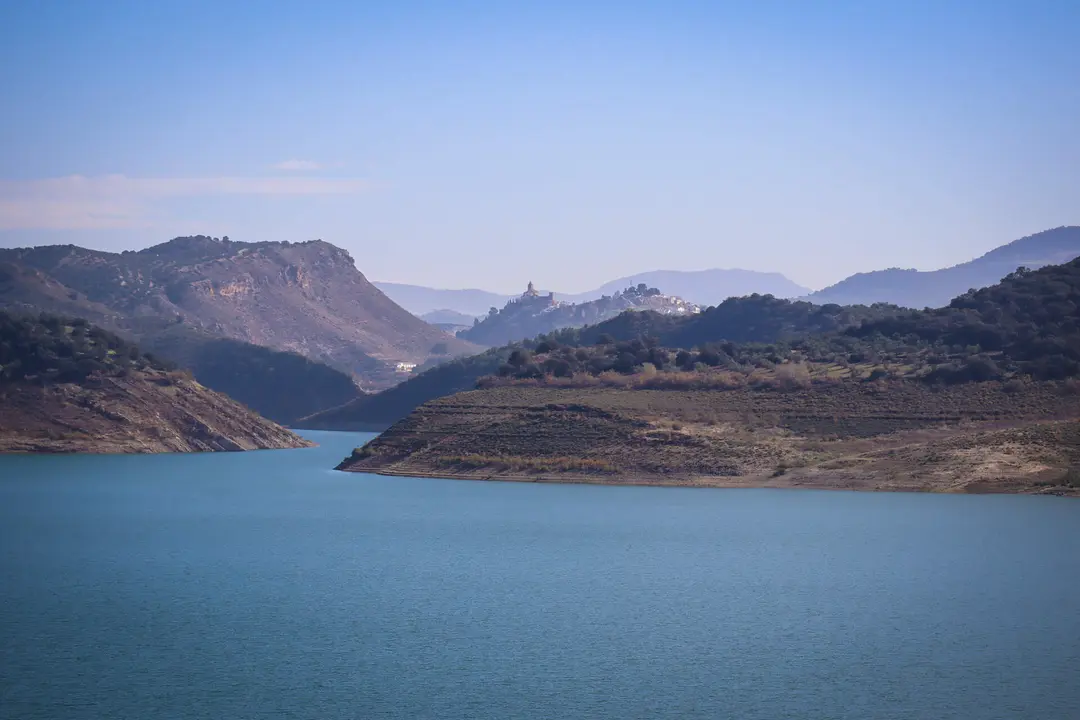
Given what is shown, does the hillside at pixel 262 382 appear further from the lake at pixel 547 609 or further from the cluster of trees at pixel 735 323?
the lake at pixel 547 609

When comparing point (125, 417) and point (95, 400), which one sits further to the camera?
point (125, 417)

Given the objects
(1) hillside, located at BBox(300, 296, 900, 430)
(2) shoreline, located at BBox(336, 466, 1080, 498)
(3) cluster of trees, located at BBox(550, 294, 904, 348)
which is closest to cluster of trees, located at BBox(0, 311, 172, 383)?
(2) shoreline, located at BBox(336, 466, 1080, 498)

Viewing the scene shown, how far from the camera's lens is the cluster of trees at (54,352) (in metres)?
108

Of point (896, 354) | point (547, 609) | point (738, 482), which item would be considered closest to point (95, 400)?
point (738, 482)

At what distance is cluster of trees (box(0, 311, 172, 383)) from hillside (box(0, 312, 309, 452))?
0.08 metres

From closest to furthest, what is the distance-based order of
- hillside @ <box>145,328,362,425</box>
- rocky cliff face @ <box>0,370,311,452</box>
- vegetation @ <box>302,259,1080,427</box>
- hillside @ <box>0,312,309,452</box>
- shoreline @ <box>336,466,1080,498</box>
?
shoreline @ <box>336,466,1080,498</box>, vegetation @ <box>302,259,1080,427</box>, rocky cliff face @ <box>0,370,311,452</box>, hillside @ <box>0,312,309,452</box>, hillside @ <box>145,328,362,425</box>

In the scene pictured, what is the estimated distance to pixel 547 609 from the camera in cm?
4006

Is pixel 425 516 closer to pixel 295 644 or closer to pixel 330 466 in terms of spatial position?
pixel 295 644

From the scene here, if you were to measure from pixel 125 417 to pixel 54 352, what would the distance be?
28.0ft

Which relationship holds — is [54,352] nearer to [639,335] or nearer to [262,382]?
[639,335]

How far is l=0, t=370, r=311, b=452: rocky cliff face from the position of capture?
10281 cm

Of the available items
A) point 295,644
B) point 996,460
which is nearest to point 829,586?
point 295,644

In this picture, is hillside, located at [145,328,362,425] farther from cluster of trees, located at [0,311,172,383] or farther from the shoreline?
the shoreline

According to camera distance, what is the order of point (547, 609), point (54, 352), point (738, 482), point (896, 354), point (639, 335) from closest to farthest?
point (547, 609)
point (738, 482)
point (896, 354)
point (54, 352)
point (639, 335)
